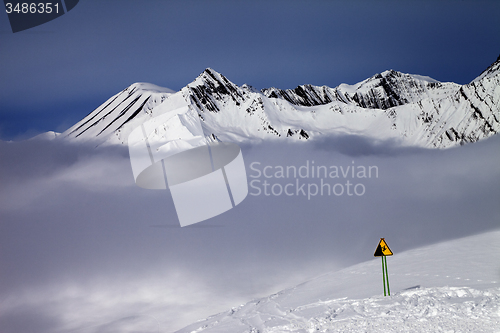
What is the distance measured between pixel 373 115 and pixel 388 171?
190 feet

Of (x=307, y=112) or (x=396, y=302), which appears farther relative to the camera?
(x=307, y=112)

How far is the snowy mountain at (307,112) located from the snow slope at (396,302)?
97336 millimetres

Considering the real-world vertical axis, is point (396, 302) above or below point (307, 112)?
below

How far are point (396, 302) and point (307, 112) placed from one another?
169 m

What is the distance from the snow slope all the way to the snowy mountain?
97.3 meters

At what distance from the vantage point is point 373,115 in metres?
156

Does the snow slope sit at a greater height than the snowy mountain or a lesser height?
lesser

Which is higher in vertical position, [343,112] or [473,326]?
[343,112]

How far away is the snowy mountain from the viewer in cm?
10969

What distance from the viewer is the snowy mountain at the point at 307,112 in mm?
109688

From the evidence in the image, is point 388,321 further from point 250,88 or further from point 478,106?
point 250,88

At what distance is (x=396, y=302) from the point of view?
273 inches

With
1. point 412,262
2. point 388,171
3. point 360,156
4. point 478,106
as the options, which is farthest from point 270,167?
point 412,262

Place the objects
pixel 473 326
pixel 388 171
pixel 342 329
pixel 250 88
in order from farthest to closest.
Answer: pixel 250 88, pixel 388 171, pixel 342 329, pixel 473 326
